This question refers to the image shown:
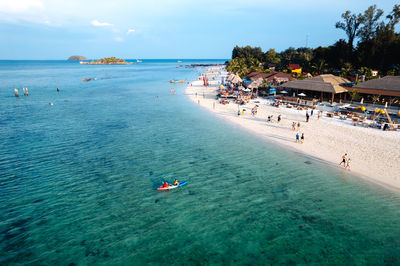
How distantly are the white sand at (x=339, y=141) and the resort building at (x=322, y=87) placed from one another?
18.9 ft

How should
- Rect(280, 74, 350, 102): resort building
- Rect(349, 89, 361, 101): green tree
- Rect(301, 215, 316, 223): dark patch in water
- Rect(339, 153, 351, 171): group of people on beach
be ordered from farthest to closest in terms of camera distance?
Rect(280, 74, 350, 102): resort building < Rect(349, 89, 361, 101): green tree < Rect(339, 153, 351, 171): group of people on beach < Rect(301, 215, 316, 223): dark patch in water

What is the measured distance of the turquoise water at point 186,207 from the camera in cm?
1045

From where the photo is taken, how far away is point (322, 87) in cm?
3369

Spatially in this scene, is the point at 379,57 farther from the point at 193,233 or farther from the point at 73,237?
the point at 73,237

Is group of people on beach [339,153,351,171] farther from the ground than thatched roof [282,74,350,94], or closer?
closer

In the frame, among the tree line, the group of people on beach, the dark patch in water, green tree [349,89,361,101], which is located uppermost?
the tree line

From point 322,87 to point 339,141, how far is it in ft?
50.3

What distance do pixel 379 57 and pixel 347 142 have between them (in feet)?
130

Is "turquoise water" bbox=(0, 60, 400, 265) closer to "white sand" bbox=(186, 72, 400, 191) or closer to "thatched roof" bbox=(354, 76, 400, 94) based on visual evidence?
"white sand" bbox=(186, 72, 400, 191)

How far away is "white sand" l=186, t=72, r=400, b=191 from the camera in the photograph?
16.7m

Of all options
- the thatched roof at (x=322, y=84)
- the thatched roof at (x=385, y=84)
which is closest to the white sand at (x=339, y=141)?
the thatched roof at (x=322, y=84)

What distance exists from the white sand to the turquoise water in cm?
156

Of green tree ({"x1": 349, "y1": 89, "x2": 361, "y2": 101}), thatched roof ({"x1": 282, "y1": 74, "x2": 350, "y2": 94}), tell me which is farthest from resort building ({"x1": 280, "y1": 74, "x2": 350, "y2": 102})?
green tree ({"x1": 349, "y1": 89, "x2": 361, "y2": 101})

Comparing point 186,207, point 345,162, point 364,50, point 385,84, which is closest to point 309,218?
point 186,207
